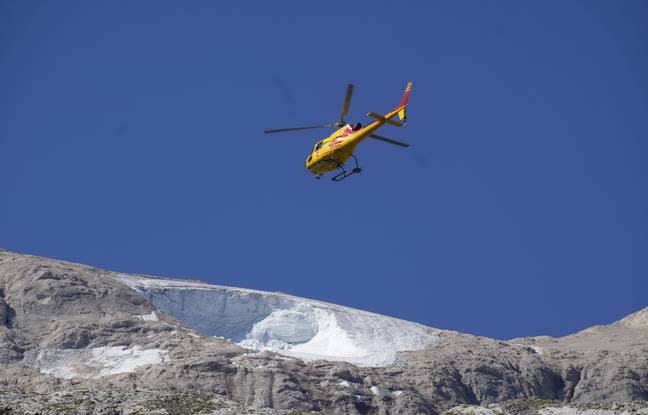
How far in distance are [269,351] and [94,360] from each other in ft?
57.3

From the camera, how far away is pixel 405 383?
128 m

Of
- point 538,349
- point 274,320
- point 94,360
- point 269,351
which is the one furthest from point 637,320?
point 94,360

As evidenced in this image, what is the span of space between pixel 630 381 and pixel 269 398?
1546 inches

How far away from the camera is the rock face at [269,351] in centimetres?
12069

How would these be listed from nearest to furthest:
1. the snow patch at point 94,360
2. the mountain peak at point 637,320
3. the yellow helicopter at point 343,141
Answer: the yellow helicopter at point 343,141, the snow patch at point 94,360, the mountain peak at point 637,320

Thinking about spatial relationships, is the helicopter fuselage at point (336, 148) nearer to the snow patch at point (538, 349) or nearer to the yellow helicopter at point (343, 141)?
the yellow helicopter at point (343, 141)

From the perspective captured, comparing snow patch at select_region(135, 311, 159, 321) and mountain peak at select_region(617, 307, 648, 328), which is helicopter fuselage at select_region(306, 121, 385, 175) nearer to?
snow patch at select_region(135, 311, 159, 321)

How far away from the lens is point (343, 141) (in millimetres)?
98188

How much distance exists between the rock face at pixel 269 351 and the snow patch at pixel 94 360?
19 cm

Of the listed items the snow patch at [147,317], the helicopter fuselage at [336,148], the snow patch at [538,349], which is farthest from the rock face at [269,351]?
the helicopter fuselage at [336,148]

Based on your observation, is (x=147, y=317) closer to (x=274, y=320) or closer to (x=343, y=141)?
(x=274, y=320)

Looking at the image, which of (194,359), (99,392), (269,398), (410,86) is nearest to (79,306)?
(194,359)

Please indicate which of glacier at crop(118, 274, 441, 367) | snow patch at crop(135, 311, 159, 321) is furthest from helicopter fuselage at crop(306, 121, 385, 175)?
glacier at crop(118, 274, 441, 367)

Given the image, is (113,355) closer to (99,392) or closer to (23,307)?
(23,307)
